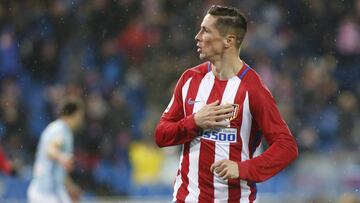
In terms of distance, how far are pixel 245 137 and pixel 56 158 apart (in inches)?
166

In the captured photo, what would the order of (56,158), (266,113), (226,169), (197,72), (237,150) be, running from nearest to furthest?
(226,169)
(266,113)
(237,150)
(197,72)
(56,158)

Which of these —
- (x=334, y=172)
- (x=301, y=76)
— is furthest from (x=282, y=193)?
(x=301, y=76)

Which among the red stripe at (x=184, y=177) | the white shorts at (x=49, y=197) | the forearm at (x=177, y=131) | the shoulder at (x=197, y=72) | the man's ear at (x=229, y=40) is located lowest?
the white shorts at (x=49, y=197)

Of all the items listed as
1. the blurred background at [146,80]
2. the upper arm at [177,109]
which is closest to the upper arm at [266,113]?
the upper arm at [177,109]

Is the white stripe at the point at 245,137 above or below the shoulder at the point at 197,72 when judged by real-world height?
below

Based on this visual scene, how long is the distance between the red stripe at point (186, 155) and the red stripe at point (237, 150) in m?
0.25

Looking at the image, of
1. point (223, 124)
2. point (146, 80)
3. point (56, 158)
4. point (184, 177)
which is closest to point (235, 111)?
point (223, 124)

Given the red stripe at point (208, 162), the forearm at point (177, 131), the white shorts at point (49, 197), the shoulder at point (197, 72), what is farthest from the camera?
the white shorts at point (49, 197)

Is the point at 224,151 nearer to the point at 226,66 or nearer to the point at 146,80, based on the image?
the point at 226,66

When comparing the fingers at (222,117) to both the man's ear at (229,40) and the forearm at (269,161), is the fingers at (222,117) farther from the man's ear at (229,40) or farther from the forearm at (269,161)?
the man's ear at (229,40)

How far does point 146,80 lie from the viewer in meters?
13.5

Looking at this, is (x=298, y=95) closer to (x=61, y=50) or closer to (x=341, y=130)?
(x=341, y=130)

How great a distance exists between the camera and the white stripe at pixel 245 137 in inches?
202

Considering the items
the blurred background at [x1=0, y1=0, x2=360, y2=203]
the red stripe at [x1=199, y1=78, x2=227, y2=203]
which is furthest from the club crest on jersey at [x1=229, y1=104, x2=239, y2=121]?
the blurred background at [x1=0, y1=0, x2=360, y2=203]
